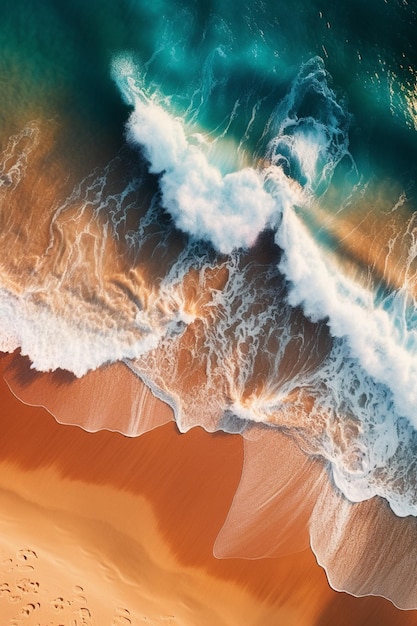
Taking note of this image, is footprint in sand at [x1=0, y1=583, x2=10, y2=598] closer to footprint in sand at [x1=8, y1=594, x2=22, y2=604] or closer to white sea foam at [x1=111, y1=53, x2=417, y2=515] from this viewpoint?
footprint in sand at [x1=8, y1=594, x2=22, y2=604]

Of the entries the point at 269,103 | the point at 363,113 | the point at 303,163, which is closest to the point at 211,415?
the point at 303,163

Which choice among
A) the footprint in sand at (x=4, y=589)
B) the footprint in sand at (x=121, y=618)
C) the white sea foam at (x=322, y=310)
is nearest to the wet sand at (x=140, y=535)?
the footprint in sand at (x=121, y=618)

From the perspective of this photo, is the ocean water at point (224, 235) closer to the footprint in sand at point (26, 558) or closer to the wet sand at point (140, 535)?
the wet sand at point (140, 535)

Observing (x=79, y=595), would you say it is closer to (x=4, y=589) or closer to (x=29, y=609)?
(x=29, y=609)

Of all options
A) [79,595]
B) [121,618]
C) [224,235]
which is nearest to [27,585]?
[79,595]

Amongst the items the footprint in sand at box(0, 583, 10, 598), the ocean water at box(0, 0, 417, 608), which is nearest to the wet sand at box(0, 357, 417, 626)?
the footprint in sand at box(0, 583, 10, 598)

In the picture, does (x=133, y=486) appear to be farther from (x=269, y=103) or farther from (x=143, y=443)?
(x=269, y=103)
